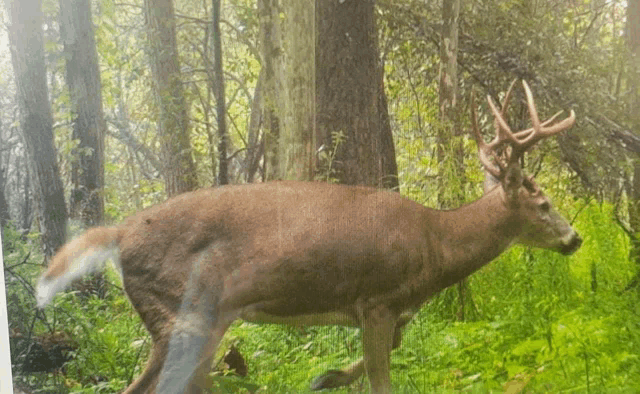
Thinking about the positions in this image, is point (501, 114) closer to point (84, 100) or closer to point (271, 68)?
point (271, 68)

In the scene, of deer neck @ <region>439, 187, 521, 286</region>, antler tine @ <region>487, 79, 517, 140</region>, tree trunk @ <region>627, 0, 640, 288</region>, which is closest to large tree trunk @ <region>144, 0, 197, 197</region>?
deer neck @ <region>439, 187, 521, 286</region>

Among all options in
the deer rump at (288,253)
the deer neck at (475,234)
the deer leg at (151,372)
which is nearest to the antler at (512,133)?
the deer neck at (475,234)

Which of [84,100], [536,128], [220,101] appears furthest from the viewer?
[84,100]

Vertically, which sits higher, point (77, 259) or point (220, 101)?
point (220, 101)

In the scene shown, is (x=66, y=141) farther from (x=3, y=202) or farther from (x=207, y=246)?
(x=207, y=246)

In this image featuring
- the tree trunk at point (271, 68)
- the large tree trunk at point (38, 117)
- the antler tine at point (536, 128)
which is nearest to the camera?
the antler tine at point (536, 128)

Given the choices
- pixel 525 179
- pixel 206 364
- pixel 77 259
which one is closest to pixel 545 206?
pixel 525 179

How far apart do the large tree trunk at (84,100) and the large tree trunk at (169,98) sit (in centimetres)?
17

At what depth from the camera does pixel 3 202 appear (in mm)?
2803

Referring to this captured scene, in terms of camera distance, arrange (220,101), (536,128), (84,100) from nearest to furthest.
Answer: (536,128) → (220,101) → (84,100)

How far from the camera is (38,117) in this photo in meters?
2.75

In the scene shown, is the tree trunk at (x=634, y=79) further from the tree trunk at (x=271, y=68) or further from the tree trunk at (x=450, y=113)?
the tree trunk at (x=271, y=68)

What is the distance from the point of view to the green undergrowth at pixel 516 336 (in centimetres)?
259

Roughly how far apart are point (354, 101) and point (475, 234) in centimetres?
46
